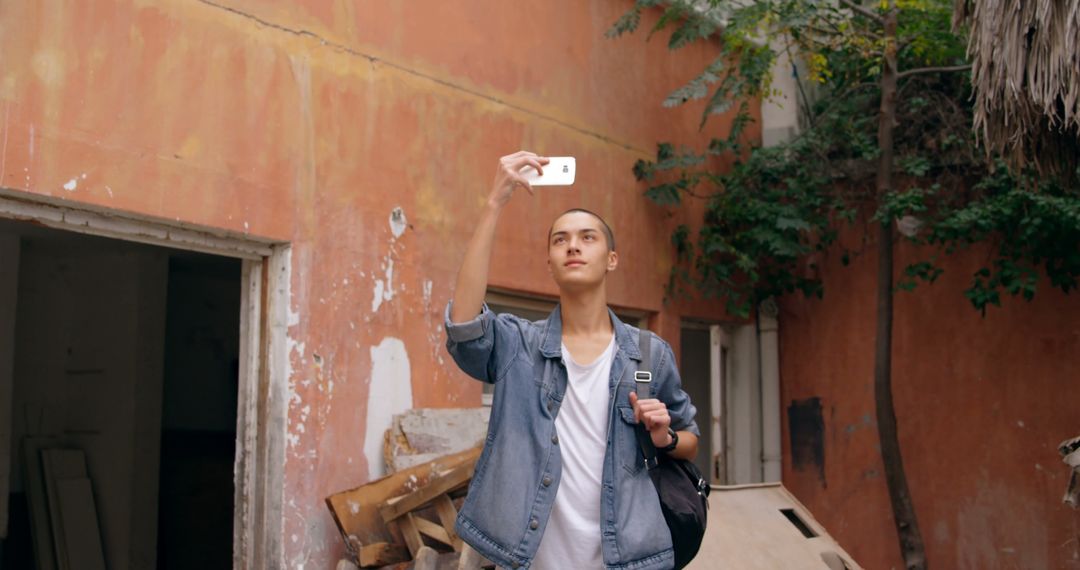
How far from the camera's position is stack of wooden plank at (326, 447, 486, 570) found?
5.22 metres

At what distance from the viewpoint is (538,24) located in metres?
7.60

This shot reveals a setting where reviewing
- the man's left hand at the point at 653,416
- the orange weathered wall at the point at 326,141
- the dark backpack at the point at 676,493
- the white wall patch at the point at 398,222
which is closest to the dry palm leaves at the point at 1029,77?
the orange weathered wall at the point at 326,141

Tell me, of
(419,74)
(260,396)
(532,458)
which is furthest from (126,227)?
(532,458)

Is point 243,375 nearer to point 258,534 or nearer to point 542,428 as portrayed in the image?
point 258,534

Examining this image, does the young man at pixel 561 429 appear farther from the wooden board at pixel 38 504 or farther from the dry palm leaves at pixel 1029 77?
the wooden board at pixel 38 504

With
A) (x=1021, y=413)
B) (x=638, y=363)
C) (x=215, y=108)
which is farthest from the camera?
(x=1021, y=413)

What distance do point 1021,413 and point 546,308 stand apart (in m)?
3.68

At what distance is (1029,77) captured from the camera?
225 inches

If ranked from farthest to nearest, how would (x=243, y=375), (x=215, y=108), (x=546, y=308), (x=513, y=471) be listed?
(x=546, y=308) → (x=243, y=375) → (x=215, y=108) → (x=513, y=471)

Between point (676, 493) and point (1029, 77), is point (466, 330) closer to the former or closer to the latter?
point (676, 493)

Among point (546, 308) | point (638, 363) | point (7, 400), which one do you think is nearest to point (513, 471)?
point (638, 363)

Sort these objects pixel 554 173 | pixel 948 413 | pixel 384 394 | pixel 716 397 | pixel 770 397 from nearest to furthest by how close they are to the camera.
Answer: pixel 554 173 → pixel 384 394 → pixel 716 397 → pixel 948 413 → pixel 770 397

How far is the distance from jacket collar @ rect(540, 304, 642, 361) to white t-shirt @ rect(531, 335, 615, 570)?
5 cm

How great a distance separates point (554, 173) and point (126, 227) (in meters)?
2.60
